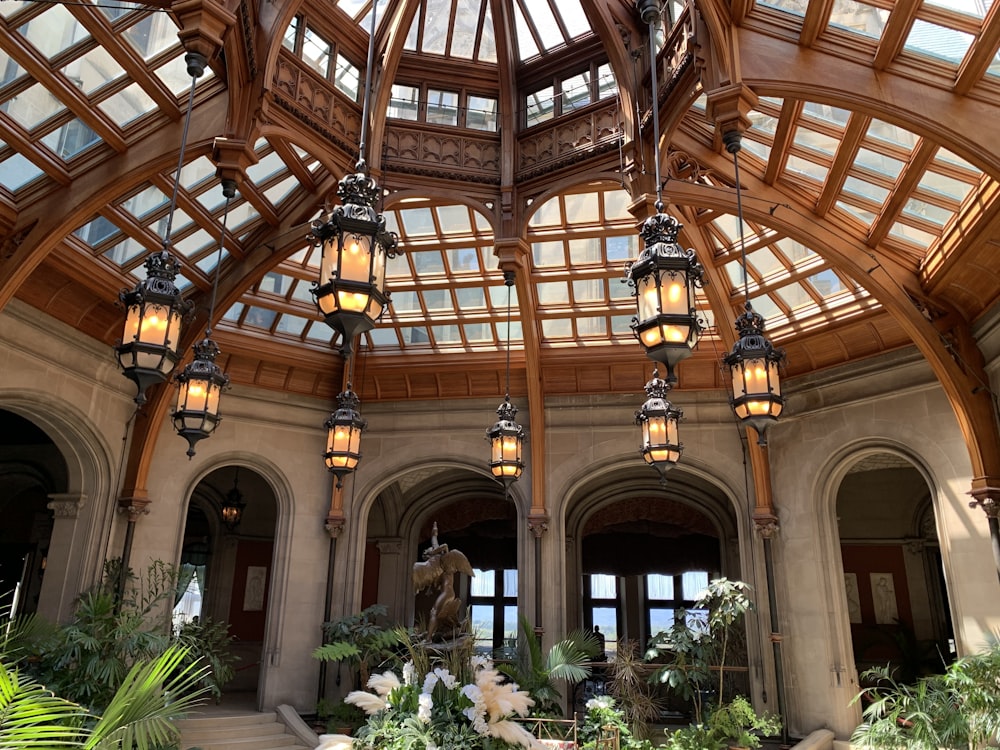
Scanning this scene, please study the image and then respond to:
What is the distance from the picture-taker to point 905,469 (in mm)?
17125

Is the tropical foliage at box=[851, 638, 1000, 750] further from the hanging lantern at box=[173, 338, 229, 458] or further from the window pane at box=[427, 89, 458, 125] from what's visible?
the window pane at box=[427, 89, 458, 125]

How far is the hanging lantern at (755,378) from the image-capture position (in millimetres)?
6801

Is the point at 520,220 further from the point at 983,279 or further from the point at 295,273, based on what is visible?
the point at 983,279

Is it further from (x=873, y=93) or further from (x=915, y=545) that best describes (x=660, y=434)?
(x=915, y=545)

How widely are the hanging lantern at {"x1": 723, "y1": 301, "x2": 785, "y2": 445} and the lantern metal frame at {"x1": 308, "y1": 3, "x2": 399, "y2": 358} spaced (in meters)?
3.55

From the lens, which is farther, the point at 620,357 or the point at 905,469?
the point at 905,469

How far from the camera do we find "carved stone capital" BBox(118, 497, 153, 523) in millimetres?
12516

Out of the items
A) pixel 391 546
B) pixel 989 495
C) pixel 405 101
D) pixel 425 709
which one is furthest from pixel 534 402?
pixel 425 709

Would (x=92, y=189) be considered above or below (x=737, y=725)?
above

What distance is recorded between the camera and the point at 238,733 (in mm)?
12195

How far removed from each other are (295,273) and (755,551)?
9614 millimetres

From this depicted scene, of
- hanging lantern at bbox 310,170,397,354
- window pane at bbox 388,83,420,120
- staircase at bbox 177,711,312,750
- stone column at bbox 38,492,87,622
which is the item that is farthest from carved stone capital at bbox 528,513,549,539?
hanging lantern at bbox 310,170,397,354

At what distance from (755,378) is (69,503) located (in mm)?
11052

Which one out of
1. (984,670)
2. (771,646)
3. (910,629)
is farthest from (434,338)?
(910,629)
